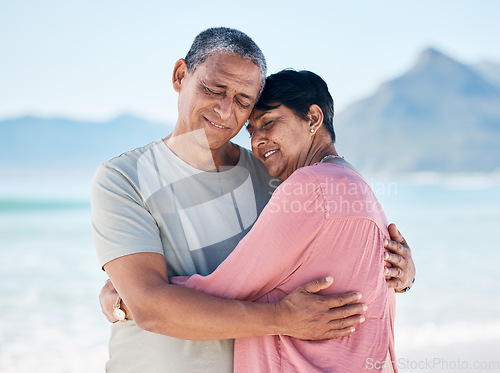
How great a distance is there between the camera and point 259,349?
1.50m

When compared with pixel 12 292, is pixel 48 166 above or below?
below

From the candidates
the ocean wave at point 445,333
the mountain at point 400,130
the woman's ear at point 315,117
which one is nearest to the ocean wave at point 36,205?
the ocean wave at point 445,333

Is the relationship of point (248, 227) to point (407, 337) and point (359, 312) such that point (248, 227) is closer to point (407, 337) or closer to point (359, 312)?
point (359, 312)

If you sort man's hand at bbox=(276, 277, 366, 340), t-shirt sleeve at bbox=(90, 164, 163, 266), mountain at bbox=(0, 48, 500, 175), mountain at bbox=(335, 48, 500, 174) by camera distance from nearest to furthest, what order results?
man's hand at bbox=(276, 277, 366, 340) → t-shirt sleeve at bbox=(90, 164, 163, 266) → mountain at bbox=(335, 48, 500, 174) → mountain at bbox=(0, 48, 500, 175)

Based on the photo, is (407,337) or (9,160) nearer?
(407,337)

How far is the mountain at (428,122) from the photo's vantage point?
4519cm

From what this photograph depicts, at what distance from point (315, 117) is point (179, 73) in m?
0.57

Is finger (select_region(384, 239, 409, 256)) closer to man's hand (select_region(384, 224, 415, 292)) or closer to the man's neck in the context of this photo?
man's hand (select_region(384, 224, 415, 292))

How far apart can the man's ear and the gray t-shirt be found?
256 mm

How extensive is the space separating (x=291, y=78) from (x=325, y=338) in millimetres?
952

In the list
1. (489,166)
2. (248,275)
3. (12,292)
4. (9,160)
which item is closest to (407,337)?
(248,275)

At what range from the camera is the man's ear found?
197cm

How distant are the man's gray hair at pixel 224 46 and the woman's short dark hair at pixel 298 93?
0.05m

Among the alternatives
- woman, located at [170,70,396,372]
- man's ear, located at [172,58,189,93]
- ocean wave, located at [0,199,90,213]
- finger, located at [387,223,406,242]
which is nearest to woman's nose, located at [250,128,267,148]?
man's ear, located at [172,58,189,93]
